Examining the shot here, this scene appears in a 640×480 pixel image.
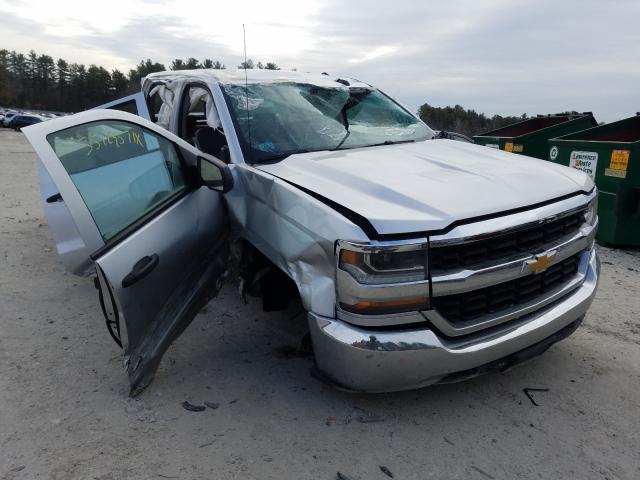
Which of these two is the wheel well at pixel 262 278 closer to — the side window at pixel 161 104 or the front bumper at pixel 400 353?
the front bumper at pixel 400 353

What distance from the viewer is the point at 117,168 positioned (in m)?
3.07

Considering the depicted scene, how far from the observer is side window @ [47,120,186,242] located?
276 centimetres

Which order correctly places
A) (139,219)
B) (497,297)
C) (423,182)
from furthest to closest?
1. (139,219)
2. (423,182)
3. (497,297)

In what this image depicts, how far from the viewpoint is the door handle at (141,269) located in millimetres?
2605

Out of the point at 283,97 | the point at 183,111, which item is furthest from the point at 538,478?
the point at 183,111

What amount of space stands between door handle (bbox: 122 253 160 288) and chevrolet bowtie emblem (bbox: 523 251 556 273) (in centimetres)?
193

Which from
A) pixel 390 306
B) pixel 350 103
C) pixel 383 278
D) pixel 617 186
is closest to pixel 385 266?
pixel 383 278

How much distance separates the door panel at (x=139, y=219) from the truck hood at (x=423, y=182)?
1.92 ft

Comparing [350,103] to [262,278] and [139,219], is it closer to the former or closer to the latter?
[262,278]

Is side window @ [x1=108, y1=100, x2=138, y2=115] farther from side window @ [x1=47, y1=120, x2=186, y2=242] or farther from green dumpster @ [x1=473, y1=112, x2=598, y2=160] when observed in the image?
green dumpster @ [x1=473, y1=112, x2=598, y2=160]

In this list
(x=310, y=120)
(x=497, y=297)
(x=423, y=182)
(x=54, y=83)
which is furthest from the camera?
(x=54, y=83)

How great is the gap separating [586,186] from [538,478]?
1.70m

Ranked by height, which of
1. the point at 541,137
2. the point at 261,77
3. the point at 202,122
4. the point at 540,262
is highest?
the point at 261,77

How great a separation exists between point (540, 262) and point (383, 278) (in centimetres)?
88
